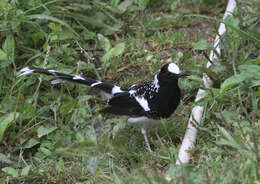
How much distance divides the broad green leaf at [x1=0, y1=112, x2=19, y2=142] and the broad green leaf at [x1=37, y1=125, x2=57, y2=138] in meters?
0.26

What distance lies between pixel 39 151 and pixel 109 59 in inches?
56.2

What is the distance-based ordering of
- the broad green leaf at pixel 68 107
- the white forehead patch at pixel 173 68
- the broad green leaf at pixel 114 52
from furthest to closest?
the broad green leaf at pixel 114 52, the broad green leaf at pixel 68 107, the white forehead patch at pixel 173 68

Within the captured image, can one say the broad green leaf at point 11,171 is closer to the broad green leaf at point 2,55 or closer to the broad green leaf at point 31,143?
the broad green leaf at point 31,143

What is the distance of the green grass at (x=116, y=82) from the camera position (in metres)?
3.58

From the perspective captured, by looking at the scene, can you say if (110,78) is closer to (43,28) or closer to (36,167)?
(43,28)

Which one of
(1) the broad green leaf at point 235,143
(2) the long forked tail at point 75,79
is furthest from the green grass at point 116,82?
(2) the long forked tail at point 75,79

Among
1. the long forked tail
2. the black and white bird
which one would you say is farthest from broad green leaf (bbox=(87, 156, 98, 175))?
the long forked tail

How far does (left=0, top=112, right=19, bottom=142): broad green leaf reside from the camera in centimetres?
423

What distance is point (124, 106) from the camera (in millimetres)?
4234

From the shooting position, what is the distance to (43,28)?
208 inches

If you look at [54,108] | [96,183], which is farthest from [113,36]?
[96,183]

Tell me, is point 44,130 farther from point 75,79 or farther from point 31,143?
point 75,79

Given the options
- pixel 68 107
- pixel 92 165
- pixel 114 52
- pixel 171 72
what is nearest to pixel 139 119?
pixel 171 72

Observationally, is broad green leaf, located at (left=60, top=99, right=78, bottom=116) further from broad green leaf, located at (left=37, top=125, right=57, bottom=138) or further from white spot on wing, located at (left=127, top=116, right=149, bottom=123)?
white spot on wing, located at (left=127, top=116, right=149, bottom=123)
